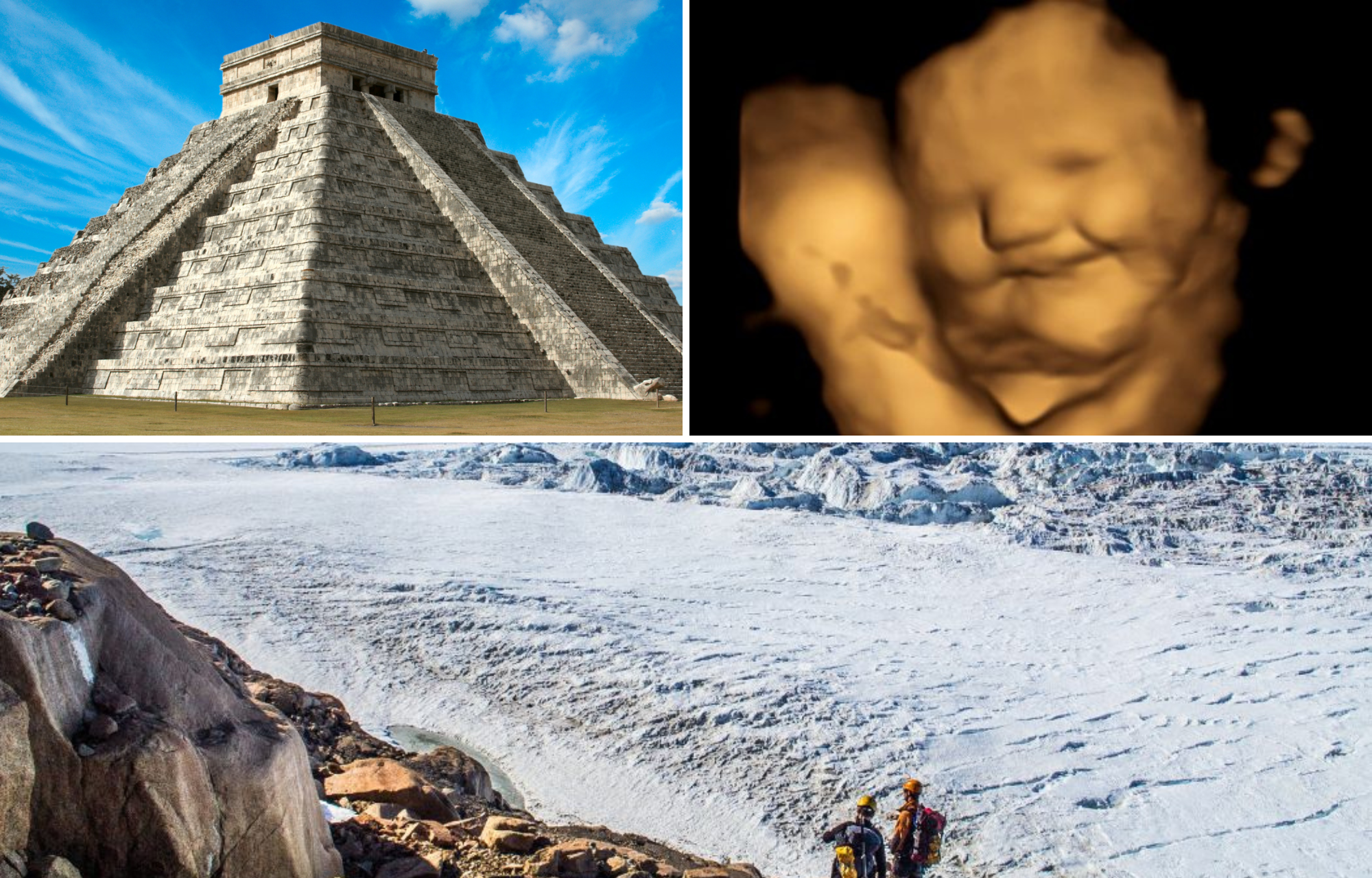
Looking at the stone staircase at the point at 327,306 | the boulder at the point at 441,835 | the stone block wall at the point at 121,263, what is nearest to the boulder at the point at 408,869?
the boulder at the point at 441,835

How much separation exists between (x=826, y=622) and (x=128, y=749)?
14.9ft

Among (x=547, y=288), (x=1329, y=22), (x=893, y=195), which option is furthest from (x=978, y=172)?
(x=547, y=288)

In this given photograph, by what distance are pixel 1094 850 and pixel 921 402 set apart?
9.39 ft

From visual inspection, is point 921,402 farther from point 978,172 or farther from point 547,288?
point 547,288

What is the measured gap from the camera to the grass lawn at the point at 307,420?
686 centimetres

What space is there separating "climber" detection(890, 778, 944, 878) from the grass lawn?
3613 millimetres

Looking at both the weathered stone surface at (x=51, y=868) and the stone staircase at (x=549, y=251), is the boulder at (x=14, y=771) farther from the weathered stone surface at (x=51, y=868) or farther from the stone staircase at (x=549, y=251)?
the stone staircase at (x=549, y=251)

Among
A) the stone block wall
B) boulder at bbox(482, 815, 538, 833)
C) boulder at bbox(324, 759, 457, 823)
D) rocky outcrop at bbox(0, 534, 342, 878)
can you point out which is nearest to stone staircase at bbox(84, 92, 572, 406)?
the stone block wall

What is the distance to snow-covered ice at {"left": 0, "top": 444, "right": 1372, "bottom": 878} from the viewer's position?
5.80m

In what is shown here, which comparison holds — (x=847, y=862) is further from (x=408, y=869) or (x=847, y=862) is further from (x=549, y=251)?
(x=549, y=251)

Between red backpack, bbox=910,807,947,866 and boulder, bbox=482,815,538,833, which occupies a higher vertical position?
boulder, bbox=482,815,538,833

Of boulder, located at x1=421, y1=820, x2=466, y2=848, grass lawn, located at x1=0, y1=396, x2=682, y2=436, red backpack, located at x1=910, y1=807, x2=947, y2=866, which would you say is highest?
grass lawn, located at x1=0, y1=396, x2=682, y2=436

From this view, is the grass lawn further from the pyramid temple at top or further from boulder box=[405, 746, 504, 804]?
boulder box=[405, 746, 504, 804]

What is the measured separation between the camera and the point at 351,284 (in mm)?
12445
